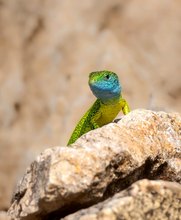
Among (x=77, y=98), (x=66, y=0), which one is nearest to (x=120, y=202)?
(x=77, y=98)

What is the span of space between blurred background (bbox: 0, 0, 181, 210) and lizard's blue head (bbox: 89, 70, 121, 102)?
6236 mm

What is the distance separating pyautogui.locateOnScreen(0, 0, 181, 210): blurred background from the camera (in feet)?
46.1

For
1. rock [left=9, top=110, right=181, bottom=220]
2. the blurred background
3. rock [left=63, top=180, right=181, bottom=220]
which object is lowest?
rock [left=63, top=180, right=181, bottom=220]

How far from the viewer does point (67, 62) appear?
14516mm

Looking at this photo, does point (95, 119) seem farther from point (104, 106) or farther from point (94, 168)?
point (94, 168)

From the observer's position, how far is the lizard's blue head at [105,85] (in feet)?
23.3

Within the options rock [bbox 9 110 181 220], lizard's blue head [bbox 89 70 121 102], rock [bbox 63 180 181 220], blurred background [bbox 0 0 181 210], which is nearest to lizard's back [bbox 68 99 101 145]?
lizard's blue head [bbox 89 70 121 102]

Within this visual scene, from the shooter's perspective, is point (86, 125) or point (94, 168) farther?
point (86, 125)

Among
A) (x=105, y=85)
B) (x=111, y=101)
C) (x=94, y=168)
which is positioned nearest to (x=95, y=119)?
(x=111, y=101)

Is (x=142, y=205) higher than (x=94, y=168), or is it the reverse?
(x=94, y=168)

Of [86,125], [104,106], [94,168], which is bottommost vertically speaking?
[94,168]

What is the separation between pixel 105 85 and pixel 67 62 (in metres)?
7.36

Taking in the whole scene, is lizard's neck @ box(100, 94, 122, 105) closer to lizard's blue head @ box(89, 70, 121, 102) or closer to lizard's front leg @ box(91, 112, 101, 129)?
lizard's blue head @ box(89, 70, 121, 102)

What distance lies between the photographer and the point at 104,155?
5.12 metres
